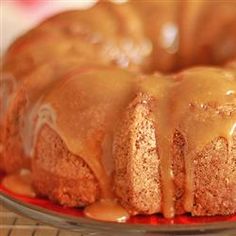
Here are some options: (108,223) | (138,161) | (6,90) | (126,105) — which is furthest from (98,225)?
(6,90)

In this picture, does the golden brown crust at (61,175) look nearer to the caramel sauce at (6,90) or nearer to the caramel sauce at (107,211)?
the caramel sauce at (107,211)

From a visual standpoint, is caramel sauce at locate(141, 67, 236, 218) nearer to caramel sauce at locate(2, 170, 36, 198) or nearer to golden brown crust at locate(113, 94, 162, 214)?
golden brown crust at locate(113, 94, 162, 214)

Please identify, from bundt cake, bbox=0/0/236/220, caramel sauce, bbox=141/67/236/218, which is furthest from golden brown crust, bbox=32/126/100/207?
caramel sauce, bbox=141/67/236/218

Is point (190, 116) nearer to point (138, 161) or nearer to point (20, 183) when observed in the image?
point (138, 161)

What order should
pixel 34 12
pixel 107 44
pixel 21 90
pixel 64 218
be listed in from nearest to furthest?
1. pixel 64 218
2. pixel 21 90
3. pixel 107 44
4. pixel 34 12

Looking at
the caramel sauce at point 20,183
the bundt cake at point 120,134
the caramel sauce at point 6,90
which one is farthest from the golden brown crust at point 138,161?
the caramel sauce at point 6,90

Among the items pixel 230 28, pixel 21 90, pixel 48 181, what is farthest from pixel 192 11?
pixel 48 181

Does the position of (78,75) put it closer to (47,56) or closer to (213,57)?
(47,56)
